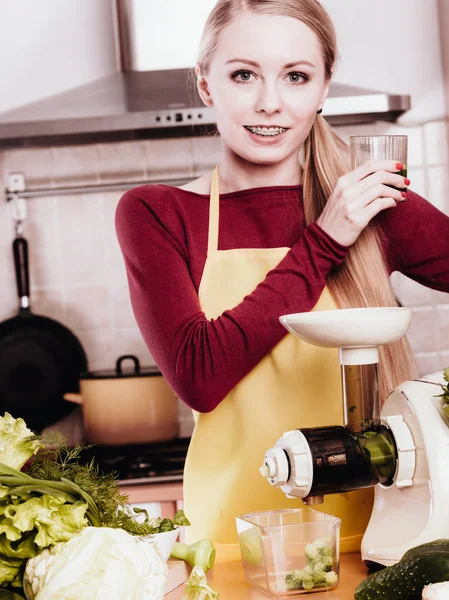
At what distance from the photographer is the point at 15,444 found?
906mm

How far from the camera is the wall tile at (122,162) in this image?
9.36ft

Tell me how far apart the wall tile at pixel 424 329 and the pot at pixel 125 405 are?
82 centimetres

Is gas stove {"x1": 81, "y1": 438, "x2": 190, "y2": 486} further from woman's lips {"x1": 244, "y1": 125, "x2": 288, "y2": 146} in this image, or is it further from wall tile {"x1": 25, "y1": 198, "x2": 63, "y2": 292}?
woman's lips {"x1": 244, "y1": 125, "x2": 288, "y2": 146}

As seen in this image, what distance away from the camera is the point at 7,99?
2703mm

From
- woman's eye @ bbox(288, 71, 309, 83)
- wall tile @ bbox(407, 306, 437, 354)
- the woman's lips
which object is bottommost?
wall tile @ bbox(407, 306, 437, 354)

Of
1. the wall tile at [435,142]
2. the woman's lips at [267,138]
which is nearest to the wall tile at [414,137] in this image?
the wall tile at [435,142]

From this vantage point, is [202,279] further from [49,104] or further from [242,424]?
[49,104]

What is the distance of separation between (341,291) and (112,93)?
1.45 meters

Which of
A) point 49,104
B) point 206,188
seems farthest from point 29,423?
point 206,188

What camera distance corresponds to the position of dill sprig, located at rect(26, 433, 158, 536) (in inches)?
35.0

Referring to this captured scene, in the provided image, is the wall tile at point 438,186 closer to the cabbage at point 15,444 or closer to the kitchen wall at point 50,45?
the kitchen wall at point 50,45

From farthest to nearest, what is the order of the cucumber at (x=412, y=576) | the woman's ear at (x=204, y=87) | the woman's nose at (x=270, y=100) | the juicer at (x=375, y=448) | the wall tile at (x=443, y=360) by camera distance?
1. the wall tile at (x=443, y=360)
2. the woman's ear at (x=204, y=87)
3. the woman's nose at (x=270, y=100)
4. the juicer at (x=375, y=448)
5. the cucumber at (x=412, y=576)

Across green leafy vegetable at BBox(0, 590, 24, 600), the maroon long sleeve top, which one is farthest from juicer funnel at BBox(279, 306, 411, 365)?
green leafy vegetable at BBox(0, 590, 24, 600)

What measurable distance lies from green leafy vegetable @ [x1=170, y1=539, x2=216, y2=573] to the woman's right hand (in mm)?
511
